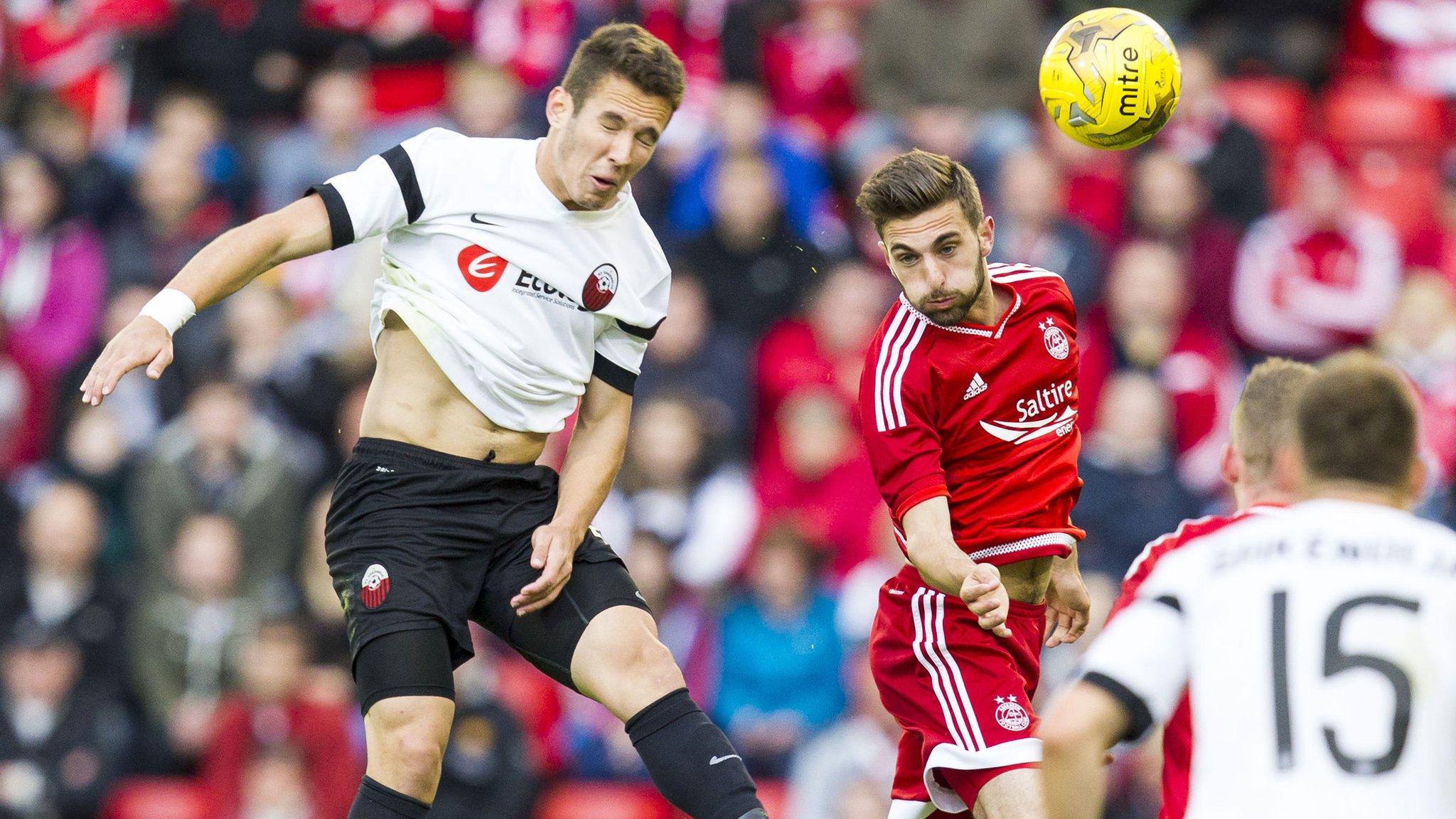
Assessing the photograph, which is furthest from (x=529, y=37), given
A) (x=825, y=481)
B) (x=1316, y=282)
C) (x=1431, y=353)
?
(x=1431, y=353)

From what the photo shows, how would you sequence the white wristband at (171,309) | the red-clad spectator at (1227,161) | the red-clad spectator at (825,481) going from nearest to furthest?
the white wristband at (171,309)
the red-clad spectator at (825,481)
the red-clad spectator at (1227,161)

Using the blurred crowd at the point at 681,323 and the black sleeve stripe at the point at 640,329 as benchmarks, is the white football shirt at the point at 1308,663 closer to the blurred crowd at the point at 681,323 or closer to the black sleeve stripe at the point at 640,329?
the black sleeve stripe at the point at 640,329

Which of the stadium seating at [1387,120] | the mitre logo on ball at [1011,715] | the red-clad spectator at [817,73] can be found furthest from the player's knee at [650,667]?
the stadium seating at [1387,120]

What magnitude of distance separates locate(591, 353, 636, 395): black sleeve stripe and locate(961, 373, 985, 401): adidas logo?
1.06 metres

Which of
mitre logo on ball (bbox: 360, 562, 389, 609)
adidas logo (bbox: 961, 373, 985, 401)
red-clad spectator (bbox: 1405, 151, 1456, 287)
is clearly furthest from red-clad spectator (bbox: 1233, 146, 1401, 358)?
mitre logo on ball (bbox: 360, 562, 389, 609)

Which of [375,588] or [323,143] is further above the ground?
[323,143]

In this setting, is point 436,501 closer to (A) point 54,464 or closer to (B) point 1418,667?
(B) point 1418,667

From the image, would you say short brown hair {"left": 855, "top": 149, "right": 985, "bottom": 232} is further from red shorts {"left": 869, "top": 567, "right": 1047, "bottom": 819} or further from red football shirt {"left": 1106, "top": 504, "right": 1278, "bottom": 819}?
red football shirt {"left": 1106, "top": 504, "right": 1278, "bottom": 819}

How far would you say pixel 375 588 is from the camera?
5.62 meters

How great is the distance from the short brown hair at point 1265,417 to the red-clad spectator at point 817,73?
6.85 m

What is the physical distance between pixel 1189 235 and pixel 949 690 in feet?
19.8

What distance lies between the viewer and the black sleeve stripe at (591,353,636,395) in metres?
6.06

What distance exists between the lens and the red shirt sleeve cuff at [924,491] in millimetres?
5617

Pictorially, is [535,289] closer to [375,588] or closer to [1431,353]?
[375,588]
